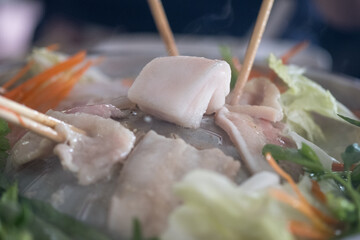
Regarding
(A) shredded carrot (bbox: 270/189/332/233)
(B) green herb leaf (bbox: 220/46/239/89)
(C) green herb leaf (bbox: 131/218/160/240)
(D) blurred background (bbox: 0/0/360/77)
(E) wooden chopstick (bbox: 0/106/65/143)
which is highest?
(E) wooden chopstick (bbox: 0/106/65/143)

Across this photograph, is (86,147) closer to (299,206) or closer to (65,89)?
(299,206)

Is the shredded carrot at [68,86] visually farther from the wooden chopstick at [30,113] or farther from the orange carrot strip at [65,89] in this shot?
the wooden chopstick at [30,113]

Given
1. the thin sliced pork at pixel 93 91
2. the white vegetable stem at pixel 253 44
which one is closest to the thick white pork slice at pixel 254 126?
the white vegetable stem at pixel 253 44

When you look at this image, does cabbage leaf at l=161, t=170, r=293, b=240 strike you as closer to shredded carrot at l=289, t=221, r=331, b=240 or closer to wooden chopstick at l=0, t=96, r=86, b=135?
shredded carrot at l=289, t=221, r=331, b=240

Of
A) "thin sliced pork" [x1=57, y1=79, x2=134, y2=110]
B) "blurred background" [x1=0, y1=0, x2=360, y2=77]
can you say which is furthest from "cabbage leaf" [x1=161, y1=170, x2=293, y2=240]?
"blurred background" [x1=0, y1=0, x2=360, y2=77]

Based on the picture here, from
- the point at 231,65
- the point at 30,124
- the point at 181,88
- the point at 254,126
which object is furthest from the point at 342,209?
the point at 231,65

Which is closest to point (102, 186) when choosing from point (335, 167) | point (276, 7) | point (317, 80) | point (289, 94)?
point (335, 167)
